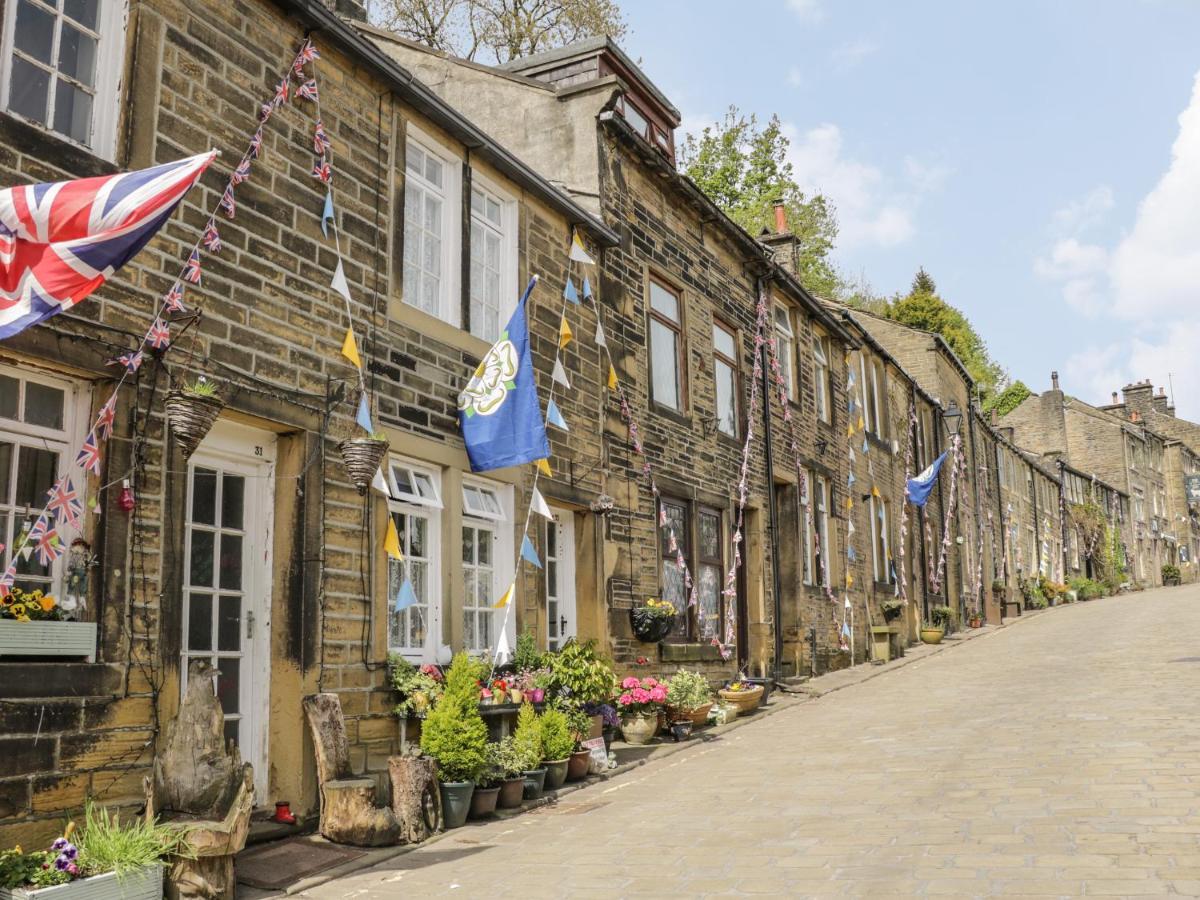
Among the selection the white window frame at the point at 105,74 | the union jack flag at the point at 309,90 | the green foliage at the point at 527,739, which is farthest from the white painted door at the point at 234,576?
the union jack flag at the point at 309,90

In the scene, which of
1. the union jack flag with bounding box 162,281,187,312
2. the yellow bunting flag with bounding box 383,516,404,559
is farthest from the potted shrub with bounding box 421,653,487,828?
the union jack flag with bounding box 162,281,187,312

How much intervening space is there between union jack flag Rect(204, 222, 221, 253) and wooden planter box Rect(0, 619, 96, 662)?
8.36ft

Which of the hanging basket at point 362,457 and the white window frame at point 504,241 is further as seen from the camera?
the white window frame at point 504,241

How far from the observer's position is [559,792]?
9.72 metres

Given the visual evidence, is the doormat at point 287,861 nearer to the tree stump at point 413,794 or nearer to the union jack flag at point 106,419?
the tree stump at point 413,794

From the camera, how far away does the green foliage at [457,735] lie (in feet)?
27.2

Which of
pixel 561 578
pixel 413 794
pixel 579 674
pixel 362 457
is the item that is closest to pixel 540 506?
pixel 579 674

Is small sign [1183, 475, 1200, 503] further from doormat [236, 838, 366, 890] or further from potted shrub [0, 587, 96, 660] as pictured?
potted shrub [0, 587, 96, 660]

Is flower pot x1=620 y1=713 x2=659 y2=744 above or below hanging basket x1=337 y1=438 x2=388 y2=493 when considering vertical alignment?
below

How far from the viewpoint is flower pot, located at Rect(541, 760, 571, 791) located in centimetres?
965

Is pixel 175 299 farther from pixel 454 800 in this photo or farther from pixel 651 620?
pixel 651 620

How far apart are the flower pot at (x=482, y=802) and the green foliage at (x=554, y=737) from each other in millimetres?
953

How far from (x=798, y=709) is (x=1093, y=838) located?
833 cm

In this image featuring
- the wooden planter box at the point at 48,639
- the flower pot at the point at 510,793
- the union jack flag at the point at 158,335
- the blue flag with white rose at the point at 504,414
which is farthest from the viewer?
the blue flag with white rose at the point at 504,414
